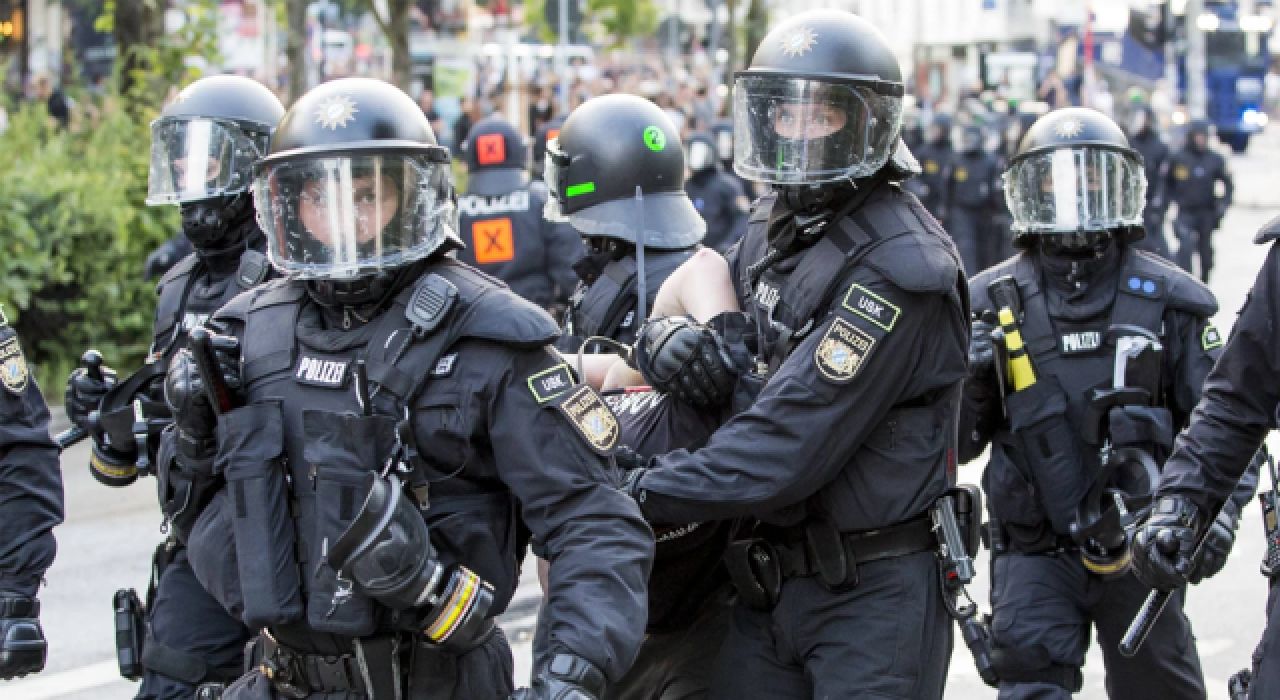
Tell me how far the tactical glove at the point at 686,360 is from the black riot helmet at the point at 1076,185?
1717mm

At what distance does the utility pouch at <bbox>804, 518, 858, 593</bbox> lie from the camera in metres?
3.74

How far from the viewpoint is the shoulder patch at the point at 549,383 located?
10.2 feet

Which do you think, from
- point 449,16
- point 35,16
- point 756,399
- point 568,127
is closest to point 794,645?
point 756,399

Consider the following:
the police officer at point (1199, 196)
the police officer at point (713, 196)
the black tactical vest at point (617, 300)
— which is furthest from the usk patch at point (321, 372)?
the police officer at point (1199, 196)

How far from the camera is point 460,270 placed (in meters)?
3.30

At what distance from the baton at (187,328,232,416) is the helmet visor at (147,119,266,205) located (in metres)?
2.05

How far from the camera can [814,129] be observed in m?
3.93

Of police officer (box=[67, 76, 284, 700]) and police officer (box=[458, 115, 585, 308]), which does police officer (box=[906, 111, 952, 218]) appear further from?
police officer (box=[67, 76, 284, 700])

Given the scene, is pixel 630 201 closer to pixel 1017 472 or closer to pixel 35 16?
pixel 1017 472

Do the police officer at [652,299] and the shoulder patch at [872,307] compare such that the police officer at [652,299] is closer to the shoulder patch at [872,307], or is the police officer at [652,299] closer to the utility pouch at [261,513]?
the shoulder patch at [872,307]

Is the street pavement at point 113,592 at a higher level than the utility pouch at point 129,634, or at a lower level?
lower

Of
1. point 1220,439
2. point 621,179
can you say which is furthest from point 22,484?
point 1220,439

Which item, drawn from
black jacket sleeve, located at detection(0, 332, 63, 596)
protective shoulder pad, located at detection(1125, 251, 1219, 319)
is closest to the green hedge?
black jacket sleeve, located at detection(0, 332, 63, 596)

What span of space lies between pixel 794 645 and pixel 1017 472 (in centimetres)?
145
